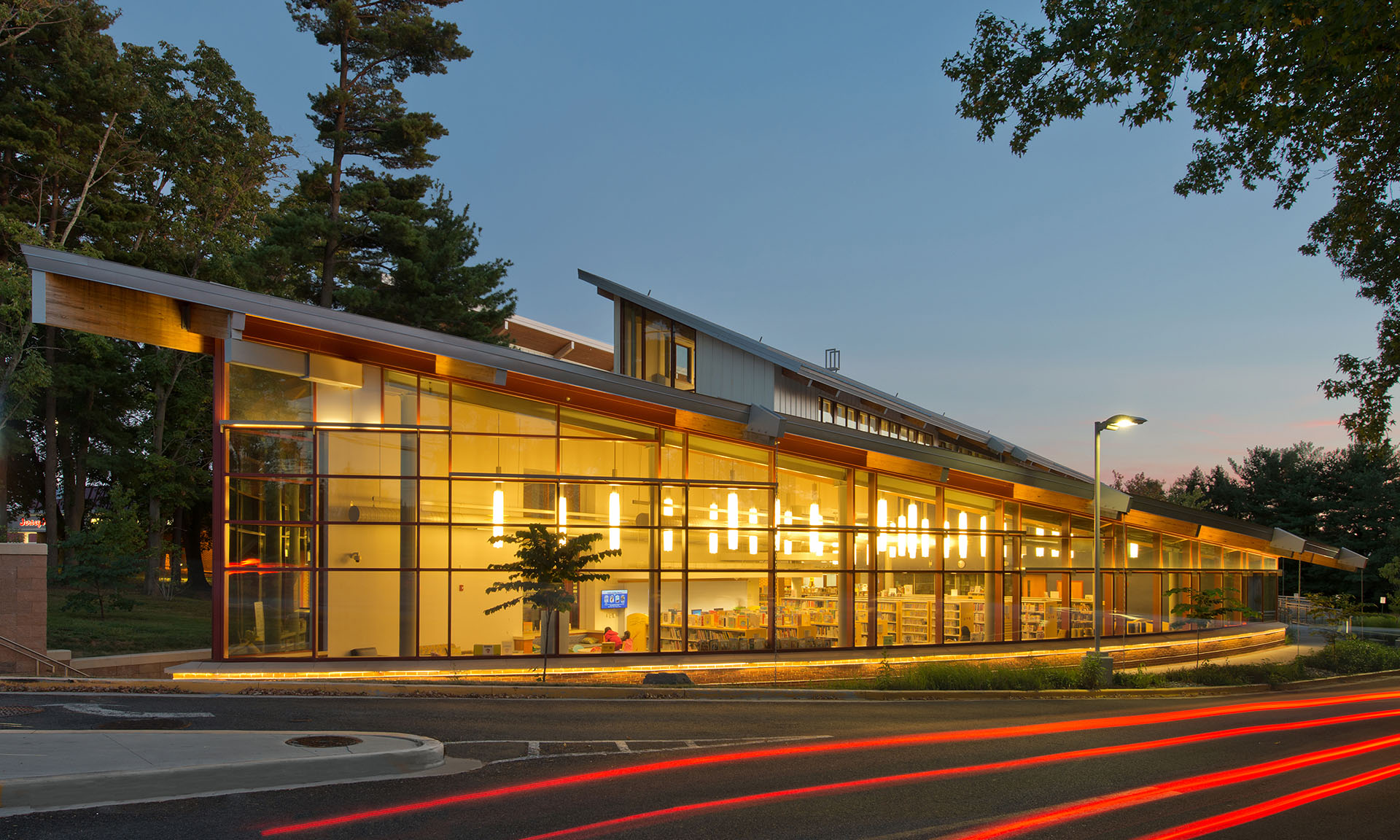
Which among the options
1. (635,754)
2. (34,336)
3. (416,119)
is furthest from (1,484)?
(635,754)

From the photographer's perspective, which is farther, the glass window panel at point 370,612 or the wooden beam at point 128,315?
the glass window panel at point 370,612

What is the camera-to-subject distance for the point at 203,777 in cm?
955

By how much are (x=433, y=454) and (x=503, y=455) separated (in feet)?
5.02

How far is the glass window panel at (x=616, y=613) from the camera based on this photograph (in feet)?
76.0

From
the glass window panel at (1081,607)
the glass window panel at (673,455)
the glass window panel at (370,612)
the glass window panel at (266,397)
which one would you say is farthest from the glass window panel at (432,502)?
the glass window panel at (1081,607)

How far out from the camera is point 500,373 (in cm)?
2178

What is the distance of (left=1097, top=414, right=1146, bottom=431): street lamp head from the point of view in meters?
23.3

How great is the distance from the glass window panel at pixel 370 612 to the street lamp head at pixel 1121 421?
16.2 meters

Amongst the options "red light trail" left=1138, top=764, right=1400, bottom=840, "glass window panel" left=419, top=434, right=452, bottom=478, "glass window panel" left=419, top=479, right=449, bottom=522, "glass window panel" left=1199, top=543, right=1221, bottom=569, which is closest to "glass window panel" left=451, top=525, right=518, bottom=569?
"glass window panel" left=419, top=479, right=449, bottom=522

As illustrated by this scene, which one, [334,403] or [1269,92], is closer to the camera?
[1269,92]

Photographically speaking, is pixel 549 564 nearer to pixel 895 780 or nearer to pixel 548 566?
pixel 548 566

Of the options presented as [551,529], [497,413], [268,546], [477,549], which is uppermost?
[497,413]

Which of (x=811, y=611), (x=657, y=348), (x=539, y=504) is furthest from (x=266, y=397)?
(x=657, y=348)

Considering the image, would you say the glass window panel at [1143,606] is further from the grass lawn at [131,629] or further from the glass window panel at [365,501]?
the grass lawn at [131,629]
